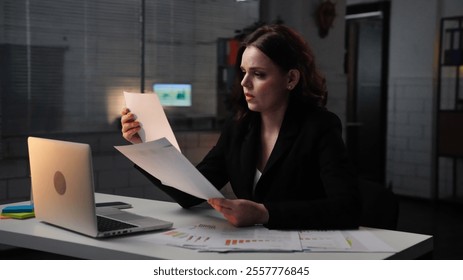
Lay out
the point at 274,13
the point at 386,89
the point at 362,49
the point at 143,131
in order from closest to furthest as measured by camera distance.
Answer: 1. the point at 143,131
2. the point at 274,13
3. the point at 386,89
4. the point at 362,49

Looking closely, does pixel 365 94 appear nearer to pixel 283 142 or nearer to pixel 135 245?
pixel 283 142

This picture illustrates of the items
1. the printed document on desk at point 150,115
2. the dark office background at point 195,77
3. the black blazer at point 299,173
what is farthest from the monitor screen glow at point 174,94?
the printed document on desk at point 150,115

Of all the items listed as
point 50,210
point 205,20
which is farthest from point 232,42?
point 50,210

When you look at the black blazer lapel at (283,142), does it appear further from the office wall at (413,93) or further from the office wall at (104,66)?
the office wall at (413,93)

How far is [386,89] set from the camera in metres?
6.49

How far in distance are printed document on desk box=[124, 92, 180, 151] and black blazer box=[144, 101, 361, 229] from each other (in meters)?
0.19

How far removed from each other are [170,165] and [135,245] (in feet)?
0.73

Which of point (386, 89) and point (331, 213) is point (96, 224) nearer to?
point (331, 213)

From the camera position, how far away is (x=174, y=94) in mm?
4434

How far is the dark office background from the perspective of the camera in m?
3.72

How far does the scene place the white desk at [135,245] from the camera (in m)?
1.38

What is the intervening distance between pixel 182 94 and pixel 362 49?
10.3 feet

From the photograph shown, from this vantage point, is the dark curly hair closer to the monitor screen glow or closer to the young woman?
the young woman

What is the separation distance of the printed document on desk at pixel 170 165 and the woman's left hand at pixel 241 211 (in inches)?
1.2
